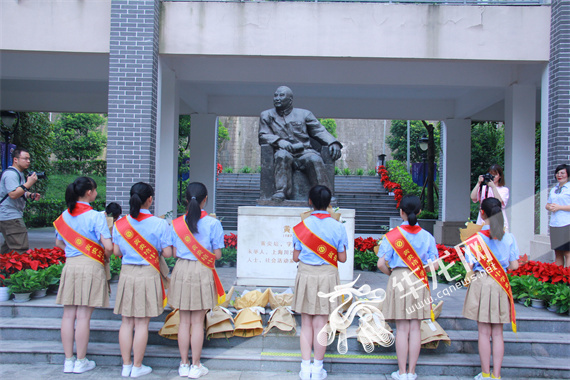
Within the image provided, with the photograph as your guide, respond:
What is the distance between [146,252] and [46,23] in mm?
5033

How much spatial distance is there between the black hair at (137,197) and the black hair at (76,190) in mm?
433

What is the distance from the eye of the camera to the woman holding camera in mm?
5246

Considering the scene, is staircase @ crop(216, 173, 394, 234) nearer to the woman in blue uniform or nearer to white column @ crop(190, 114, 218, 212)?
white column @ crop(190, 114, 218, 212)

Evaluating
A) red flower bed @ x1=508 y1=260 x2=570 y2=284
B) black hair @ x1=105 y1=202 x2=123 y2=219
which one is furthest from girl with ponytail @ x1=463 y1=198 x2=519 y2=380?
black hair @ x1=105 y1=202 x2=123 y2=219

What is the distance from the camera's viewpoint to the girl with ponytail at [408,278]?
355 centimetres

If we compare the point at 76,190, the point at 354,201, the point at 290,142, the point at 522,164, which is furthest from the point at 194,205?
the point at 354,201

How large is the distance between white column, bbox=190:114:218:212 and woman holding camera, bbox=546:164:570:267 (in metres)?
7.60

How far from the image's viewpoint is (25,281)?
4.85m

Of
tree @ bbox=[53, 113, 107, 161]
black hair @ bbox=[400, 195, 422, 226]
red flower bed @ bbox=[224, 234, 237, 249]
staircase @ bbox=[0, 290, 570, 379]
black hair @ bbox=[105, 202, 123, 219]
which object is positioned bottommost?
staircase @ bbox=[0, 290, 570, 379]

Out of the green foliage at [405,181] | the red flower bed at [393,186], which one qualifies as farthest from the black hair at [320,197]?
the green foliage at [405,181]

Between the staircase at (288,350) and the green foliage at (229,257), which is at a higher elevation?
the green foliage at (229,257)

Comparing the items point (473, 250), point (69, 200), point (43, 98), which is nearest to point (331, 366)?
point (473, 250)

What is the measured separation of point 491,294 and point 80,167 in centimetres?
2817

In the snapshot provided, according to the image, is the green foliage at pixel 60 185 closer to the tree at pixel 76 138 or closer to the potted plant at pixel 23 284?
the tree at pixel 76 138
